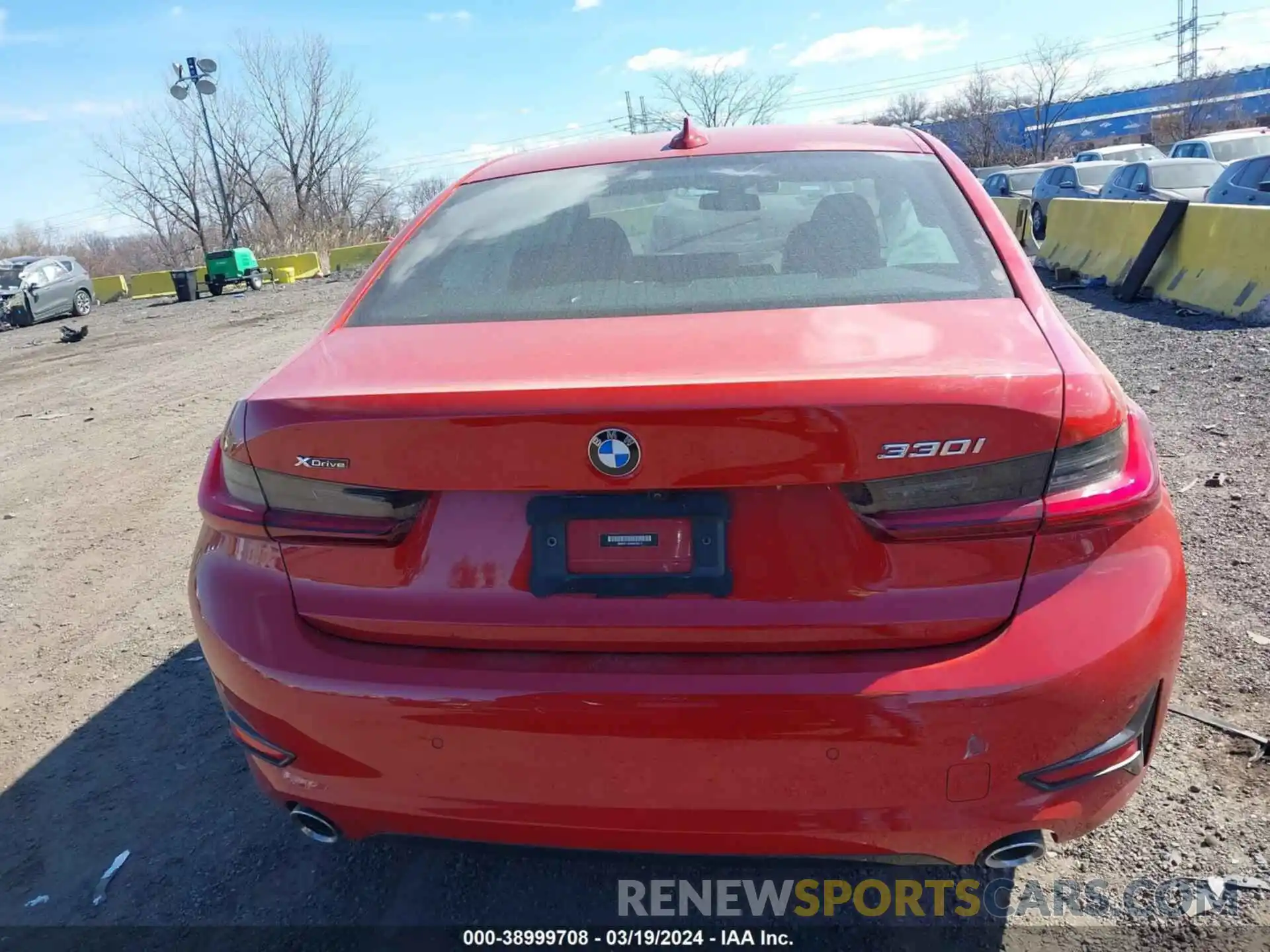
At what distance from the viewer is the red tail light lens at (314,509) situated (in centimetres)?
→ 179

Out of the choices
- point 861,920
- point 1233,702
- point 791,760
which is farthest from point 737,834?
point 1233,702

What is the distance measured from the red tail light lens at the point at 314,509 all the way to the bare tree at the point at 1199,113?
58638 millimetres

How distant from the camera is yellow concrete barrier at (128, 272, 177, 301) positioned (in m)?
32.2

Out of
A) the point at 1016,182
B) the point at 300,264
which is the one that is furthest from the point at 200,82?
the point at 1016,182

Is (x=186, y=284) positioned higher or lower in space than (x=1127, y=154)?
lower

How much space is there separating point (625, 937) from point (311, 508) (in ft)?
4.13

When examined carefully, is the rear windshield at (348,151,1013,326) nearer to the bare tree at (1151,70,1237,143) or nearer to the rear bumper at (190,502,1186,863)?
the rear bumper at (190,502,1186,863)

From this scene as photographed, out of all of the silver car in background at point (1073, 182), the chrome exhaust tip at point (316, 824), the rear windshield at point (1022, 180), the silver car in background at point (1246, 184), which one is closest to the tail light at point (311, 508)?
the chrome exhaust tip at point (316, 824)

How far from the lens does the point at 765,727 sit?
1.65m

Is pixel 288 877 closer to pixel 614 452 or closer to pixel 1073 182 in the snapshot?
pixel 614 452

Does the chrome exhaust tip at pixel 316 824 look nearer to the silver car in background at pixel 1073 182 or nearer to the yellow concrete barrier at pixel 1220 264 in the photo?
the yellow concrete barrier at pixel 1220 264

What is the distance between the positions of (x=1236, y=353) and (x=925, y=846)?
23.7 feet

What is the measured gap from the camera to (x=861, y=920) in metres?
2.19

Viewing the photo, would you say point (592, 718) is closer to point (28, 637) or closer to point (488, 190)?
point (488, 190)
